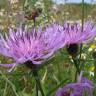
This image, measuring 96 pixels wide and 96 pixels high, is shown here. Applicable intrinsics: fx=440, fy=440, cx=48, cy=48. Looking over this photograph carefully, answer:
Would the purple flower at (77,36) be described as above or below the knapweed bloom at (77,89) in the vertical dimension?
above

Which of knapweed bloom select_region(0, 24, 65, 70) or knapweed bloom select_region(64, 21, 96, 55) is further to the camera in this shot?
knapweed bloom select_region(64, 21, 96, 55)

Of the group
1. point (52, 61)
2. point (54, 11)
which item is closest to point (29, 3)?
point (52, 61)

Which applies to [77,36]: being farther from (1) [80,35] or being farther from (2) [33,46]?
(2) [33,46]

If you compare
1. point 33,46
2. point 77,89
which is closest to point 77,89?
point 77,89

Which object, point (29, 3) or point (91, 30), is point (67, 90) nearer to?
point (91, 30)

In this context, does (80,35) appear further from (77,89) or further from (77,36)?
(77,89)

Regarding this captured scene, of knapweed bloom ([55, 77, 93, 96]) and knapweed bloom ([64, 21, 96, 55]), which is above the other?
knapweed bloom ([64, 21, 96, 55])

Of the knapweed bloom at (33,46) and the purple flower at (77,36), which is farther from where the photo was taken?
the purple flower at (77,36)
